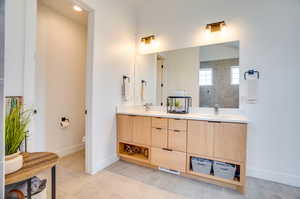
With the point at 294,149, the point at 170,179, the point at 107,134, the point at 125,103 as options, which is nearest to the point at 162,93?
the point at 125,103

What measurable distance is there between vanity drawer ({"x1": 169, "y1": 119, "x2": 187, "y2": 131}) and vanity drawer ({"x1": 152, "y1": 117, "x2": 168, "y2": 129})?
0.08m

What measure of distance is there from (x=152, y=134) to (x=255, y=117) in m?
1.48

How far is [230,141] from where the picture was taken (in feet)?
5.71

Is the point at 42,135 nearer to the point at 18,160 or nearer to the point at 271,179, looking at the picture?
the point at 18,160

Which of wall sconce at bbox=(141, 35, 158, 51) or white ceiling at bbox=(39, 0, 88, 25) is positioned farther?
wall sconce at bbox=(141, 35, 158, 51)

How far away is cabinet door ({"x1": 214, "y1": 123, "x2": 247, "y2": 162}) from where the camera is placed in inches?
66.4

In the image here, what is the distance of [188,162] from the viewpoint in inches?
77.9

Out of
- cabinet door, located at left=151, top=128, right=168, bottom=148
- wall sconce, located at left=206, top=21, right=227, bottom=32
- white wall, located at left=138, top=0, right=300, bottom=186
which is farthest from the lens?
wall sconce, located at left=206, top=21, right=227, bottom=32

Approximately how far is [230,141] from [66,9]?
328 centimetres

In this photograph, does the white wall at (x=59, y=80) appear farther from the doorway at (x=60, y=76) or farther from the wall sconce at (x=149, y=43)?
the wall sconce at (x=149, y=43)

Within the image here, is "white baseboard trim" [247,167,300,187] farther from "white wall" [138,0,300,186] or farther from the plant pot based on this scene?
the plant pot

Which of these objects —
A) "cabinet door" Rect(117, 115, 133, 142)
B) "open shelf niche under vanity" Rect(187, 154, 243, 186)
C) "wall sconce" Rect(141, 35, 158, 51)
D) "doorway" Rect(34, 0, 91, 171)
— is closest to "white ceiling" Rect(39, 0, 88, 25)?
"doorway" Rect(34, 0, 91, 171)

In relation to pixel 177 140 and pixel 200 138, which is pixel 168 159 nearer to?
pixel 177 140

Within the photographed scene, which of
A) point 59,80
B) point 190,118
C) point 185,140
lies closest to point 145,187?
point 185,140
